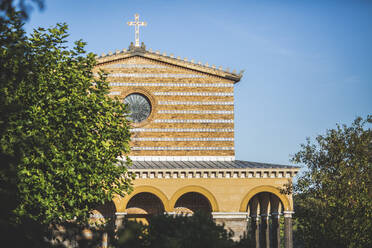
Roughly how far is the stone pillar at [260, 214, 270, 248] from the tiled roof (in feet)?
15.9

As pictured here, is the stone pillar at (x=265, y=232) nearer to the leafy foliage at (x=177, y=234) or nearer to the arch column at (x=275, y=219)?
the arch column at (x=275, y=219)

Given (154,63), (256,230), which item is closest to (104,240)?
(256,230)

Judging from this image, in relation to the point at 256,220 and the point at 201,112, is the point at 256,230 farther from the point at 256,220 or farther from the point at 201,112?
the point at 201,112

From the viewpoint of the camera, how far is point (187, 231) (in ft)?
57.0

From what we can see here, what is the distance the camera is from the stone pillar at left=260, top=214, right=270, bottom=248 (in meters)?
38.8

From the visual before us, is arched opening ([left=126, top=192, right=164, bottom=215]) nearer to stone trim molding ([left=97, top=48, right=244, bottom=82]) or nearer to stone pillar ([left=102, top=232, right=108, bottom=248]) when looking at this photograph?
stone pillar ([left=102, top=232, right=108, bottom=248])

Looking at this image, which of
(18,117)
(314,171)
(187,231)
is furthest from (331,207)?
(18,117)

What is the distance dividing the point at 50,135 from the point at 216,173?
15466 mm

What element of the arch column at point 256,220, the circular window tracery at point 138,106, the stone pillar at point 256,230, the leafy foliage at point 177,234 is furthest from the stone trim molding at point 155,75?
the leafy foliage at point 177,234

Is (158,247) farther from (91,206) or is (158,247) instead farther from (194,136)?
(194,136)

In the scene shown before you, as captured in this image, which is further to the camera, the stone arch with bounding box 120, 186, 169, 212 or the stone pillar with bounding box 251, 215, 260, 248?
the stone pillar with bounding box 251, 215, 260, 248

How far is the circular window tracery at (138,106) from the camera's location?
3847cm

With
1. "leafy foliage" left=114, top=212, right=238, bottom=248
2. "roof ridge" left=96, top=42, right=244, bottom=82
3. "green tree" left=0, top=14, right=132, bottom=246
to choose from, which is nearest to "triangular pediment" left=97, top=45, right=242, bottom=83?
"roof ridge" left=96, top=42, right=244, bottom=82

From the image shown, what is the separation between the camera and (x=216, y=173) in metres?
34.5
